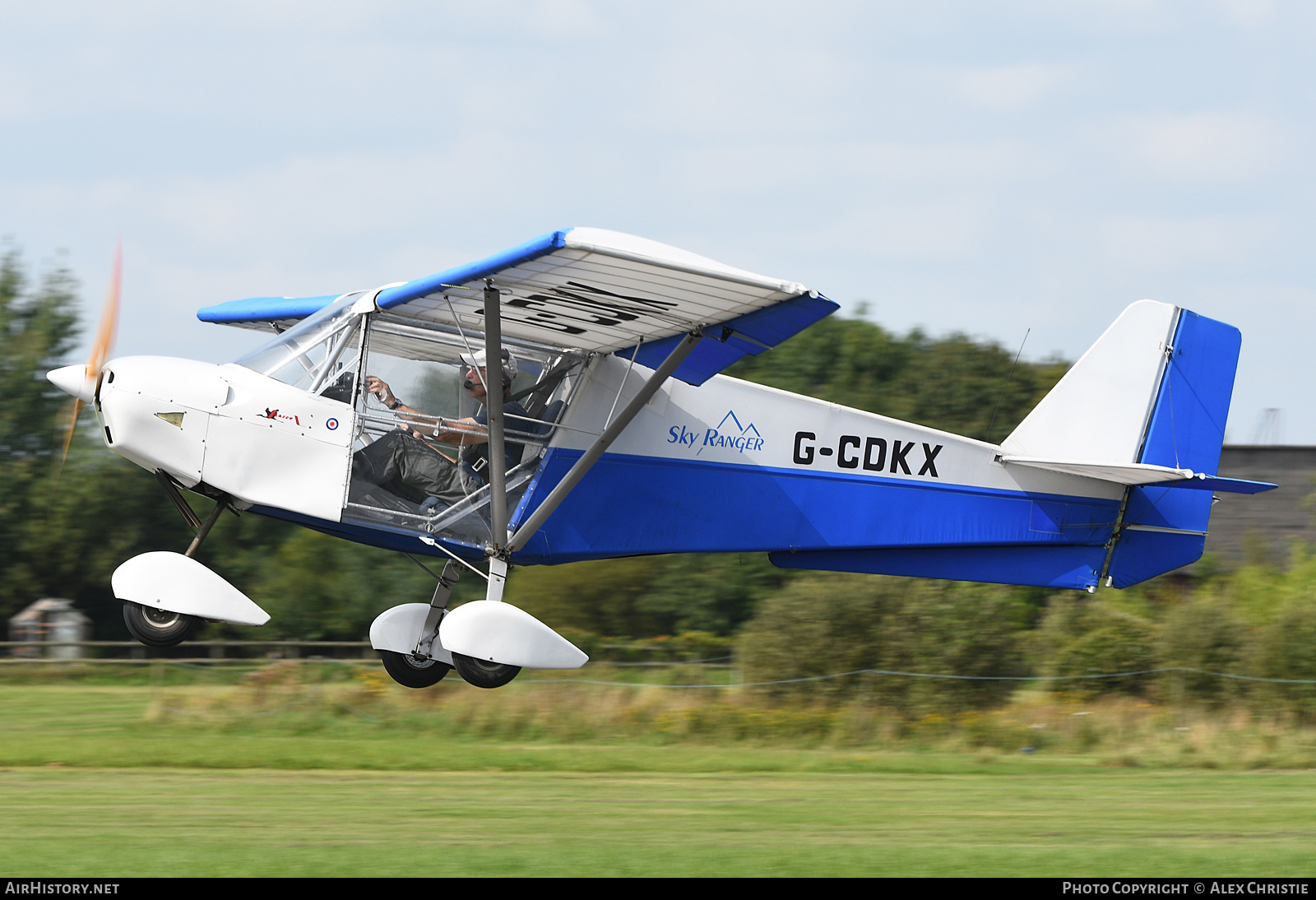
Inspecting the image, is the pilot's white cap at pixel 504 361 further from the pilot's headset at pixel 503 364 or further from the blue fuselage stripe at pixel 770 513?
the blue fuselage stripe at pixel 770 513

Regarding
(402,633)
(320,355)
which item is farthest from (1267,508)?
(320,355)

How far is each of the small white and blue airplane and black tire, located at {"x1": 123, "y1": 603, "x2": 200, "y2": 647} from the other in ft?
0.05

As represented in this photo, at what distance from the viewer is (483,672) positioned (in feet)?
32.1

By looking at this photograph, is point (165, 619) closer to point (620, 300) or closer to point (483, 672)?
point (483, 672)

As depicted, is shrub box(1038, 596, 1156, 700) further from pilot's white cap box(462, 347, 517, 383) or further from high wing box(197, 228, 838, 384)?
pilot's white cap box(462, 347, 517, 383)

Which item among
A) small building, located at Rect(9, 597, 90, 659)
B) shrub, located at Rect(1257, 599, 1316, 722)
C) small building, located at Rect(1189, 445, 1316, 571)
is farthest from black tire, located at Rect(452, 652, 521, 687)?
small building, located at Rect(9, 597, 90, 659)

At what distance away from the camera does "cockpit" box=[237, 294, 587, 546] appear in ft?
30.4

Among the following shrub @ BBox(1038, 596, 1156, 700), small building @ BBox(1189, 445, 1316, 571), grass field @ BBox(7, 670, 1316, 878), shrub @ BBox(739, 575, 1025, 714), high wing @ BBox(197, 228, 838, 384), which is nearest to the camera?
high wing @ BBox(197, 228, 838, 384)

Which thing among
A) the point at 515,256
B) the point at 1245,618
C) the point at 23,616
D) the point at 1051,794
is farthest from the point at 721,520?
the point at 23,616

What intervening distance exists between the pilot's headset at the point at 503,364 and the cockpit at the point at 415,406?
19 millimetres

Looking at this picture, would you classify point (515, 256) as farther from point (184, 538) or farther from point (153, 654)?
point (184, 538)

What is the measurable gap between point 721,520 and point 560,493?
53.7 inches

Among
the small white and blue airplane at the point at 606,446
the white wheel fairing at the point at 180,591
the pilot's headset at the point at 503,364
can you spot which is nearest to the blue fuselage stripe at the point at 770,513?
the small white and blue airplane at the point at 606,446

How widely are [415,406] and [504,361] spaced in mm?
718
